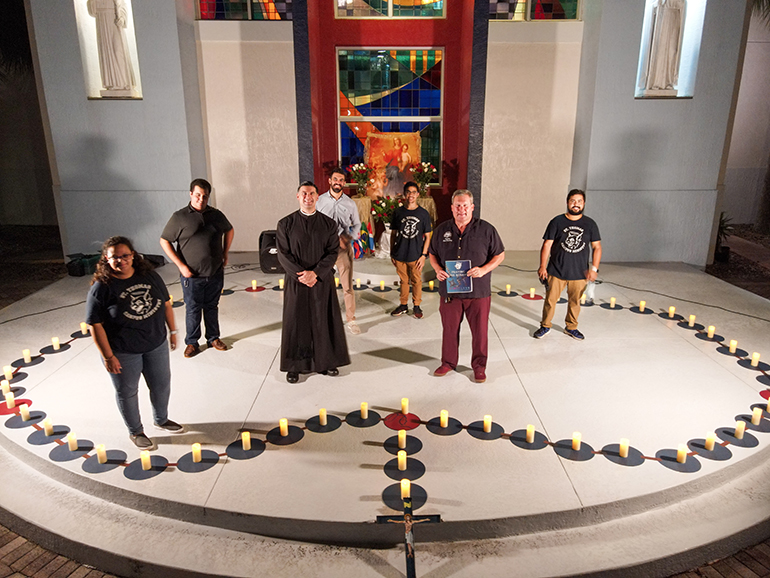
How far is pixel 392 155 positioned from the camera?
11.3 m

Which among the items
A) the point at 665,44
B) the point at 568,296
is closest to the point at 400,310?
the point at 568,296

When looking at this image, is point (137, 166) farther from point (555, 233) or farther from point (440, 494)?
point (440, 494)

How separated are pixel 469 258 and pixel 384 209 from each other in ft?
17.6

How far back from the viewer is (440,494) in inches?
149

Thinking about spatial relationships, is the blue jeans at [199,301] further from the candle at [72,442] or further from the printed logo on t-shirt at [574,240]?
the printed logo on t-shirt at [574,240]

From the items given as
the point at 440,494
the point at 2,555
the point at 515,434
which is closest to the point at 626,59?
the point at 515,434

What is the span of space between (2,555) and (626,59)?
1020cm

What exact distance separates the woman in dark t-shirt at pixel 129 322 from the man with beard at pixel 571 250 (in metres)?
3.86

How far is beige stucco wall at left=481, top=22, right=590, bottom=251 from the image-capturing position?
10422 mm

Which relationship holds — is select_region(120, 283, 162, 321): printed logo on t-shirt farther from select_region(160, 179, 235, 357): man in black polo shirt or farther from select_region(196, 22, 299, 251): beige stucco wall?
select_region(196, 22, 299, 251): beige stucco wall

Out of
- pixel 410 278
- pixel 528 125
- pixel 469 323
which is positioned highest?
pixel 528 125

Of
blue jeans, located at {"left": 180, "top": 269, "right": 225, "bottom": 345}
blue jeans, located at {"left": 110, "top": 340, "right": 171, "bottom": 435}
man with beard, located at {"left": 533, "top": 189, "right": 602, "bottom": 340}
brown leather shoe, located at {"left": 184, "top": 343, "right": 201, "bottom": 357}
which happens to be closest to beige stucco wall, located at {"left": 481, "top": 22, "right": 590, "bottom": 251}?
man with beard, located at {"left": 533, "top": 189, "right": 602, "bottom": 340}

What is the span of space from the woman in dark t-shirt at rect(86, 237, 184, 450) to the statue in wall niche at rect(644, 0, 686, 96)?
886cm

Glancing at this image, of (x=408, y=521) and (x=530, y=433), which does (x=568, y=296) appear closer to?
(x=530, y=433)
